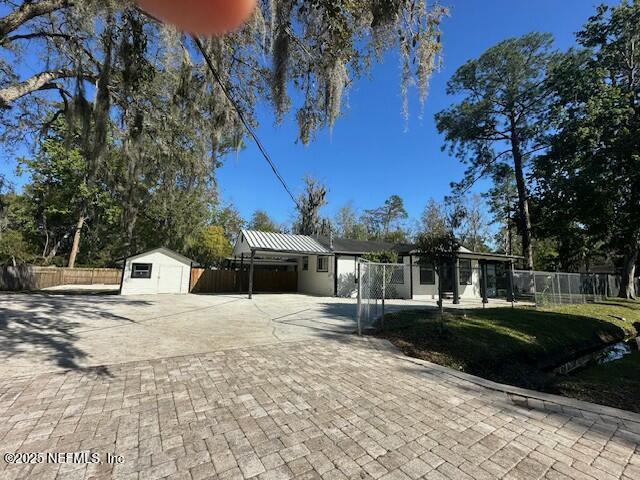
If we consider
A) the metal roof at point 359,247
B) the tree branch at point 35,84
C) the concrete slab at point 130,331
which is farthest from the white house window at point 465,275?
the tree branch at point 35,84

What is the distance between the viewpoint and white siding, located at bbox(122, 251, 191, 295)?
1620 cm

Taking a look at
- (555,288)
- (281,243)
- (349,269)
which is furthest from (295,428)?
(349,269)

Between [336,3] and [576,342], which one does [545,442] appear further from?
[576,342]

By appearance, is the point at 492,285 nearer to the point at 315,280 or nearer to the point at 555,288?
the point at 555,288

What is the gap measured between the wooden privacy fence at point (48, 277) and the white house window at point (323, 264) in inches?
681

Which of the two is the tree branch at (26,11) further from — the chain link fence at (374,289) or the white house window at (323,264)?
the white house window at (323,264)

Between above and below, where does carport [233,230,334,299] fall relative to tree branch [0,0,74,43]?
below

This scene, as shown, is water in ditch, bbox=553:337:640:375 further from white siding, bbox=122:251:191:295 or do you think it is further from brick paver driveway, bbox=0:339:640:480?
white siding, bbox=122:251:191:295

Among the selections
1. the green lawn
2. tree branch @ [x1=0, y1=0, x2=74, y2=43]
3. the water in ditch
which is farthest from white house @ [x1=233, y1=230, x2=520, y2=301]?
tree branch @ [x1=0, y1=0, x2=74, y2=43]

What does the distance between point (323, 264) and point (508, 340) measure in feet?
38.4

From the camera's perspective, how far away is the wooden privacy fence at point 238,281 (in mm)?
18234

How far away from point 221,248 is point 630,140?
27.4 metres

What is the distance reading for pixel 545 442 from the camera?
8.68ft

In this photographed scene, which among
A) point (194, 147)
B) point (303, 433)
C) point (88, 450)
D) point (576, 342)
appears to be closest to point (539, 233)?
point (576, 342)
